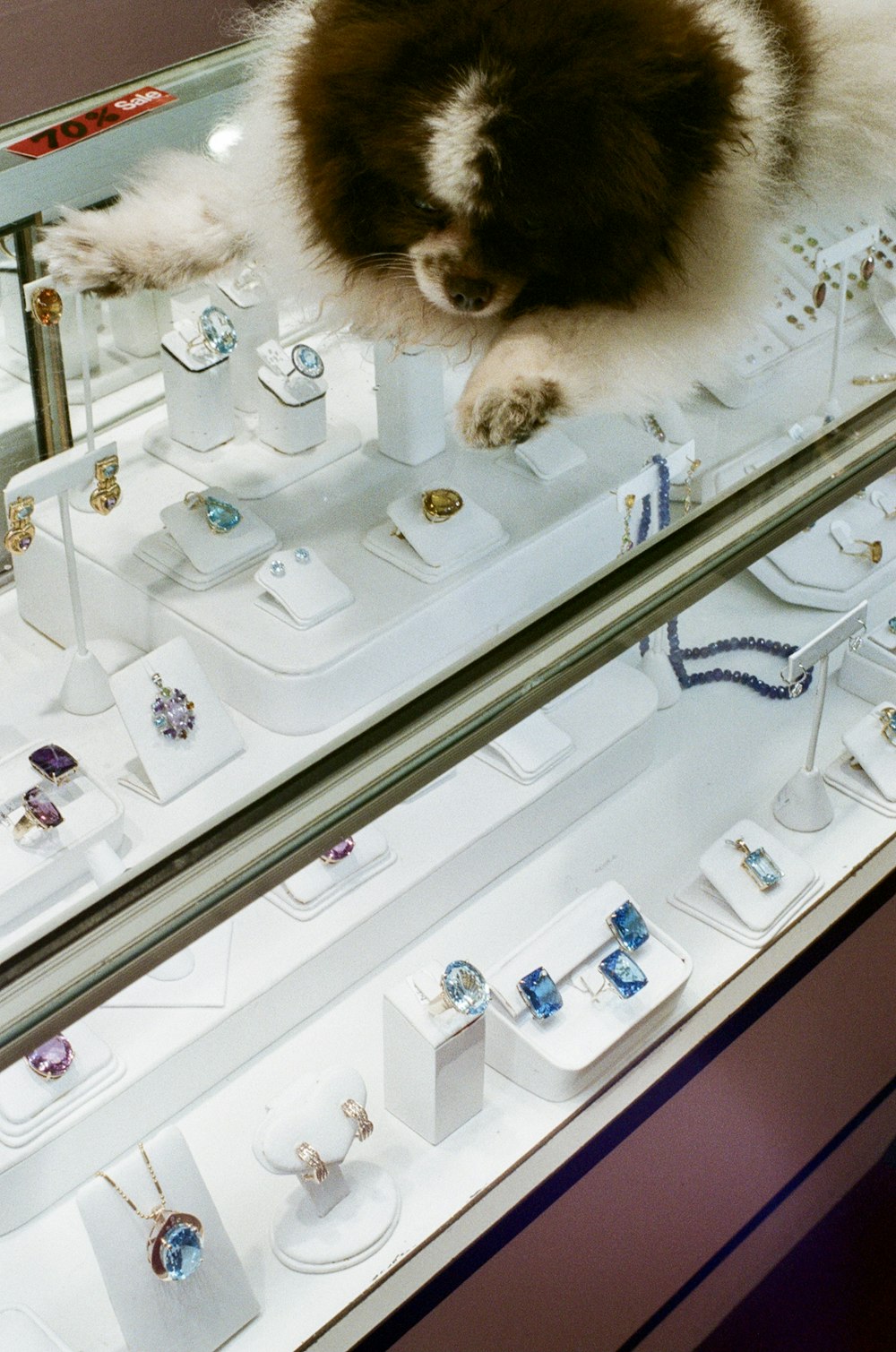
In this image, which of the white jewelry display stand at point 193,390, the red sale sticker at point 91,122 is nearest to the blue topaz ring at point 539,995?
the white jewelry display stand at point 193,390

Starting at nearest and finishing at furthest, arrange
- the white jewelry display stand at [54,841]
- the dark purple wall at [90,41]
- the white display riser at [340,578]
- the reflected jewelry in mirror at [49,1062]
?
the white jewelry display stand at [54,841] < the reflected jewelry in mirror at [49,1062] < the white display riser at [340,578] < the dark purple wall at [90,41]

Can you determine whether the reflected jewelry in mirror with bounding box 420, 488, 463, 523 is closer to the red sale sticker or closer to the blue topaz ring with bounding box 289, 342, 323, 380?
the blue topaz ring with bounding box 289, 342, 323, 380

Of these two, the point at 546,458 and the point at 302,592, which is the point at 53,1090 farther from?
the point at 546,458

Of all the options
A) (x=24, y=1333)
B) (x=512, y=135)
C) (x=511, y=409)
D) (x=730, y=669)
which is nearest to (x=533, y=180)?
(x=512, y=135)

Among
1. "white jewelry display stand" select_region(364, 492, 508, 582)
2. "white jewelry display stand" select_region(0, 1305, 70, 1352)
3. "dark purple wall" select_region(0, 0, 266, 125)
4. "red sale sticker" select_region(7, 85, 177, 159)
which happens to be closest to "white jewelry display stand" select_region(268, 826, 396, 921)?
"white jewelry display stand" select_region(364, 492, 508, 582)

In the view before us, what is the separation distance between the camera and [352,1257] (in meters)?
1.07

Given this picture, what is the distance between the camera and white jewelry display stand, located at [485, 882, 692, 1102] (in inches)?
45.6

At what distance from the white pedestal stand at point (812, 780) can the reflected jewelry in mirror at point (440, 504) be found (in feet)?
1.00

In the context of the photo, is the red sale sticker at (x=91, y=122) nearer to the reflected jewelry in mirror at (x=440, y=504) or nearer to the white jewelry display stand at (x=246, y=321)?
the white jewelry display stand at (x=246, y=321)

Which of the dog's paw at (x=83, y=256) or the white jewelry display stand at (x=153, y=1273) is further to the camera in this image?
the dog's paw at (x=83, y=256)

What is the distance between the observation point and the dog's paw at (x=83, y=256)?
1.29 metres

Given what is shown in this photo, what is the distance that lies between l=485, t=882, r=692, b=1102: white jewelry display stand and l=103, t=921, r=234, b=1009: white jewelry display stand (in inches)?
7.7

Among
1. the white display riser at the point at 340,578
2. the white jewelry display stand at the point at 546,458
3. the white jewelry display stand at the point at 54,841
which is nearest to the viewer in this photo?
the white jewelry display stand at the point at 54,841

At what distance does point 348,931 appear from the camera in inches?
47.1
